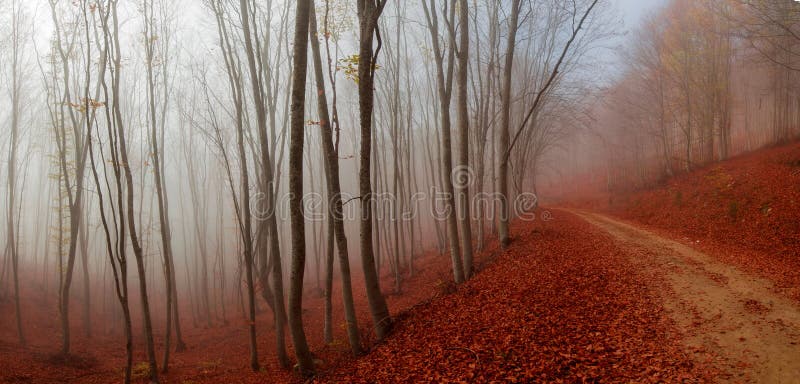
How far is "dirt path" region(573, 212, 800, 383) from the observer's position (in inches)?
137

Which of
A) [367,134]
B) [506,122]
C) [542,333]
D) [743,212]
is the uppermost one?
[506,122]

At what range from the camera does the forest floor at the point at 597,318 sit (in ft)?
12.4

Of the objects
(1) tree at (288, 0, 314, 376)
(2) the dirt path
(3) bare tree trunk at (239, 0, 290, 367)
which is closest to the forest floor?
(2) the dirt path

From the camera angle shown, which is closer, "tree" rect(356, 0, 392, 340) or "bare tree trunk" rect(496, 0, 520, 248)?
"tree" rect(356, 0, 392, 340)

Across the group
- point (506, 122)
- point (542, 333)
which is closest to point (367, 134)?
point (542, 333)

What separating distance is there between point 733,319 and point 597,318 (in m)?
1.61

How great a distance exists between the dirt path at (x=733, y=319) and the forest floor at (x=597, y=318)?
0.02 metres

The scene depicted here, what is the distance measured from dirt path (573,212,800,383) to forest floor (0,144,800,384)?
0.07ft

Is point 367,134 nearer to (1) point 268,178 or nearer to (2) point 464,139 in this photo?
(1) point 268,178

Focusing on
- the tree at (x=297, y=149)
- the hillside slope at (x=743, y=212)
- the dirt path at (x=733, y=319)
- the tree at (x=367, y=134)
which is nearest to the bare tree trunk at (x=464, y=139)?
the tree at (x=367, y=134)

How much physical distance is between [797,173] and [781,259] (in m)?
4.90

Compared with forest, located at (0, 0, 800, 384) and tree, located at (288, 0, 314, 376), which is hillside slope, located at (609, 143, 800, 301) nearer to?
forest, located at (0, 0, 800, 384)

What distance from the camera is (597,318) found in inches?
189

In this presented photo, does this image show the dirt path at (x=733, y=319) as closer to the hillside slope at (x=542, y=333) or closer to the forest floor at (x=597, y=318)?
the forest floor at (x=597, y=318)
